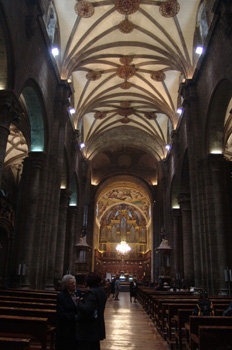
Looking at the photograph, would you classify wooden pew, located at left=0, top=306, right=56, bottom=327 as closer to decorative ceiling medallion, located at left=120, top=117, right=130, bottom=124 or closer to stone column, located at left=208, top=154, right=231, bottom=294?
stone column, located at left=208, top=154, right=231, bottom=294

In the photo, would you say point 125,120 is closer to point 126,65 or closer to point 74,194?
point 126,65

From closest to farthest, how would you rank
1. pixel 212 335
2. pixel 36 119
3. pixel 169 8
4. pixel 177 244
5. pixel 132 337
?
pixel 212 335 → pixel 132 337 → pixel 36 119 → pixel 169 8 → pixel 177 244

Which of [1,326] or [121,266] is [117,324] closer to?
[1,326]

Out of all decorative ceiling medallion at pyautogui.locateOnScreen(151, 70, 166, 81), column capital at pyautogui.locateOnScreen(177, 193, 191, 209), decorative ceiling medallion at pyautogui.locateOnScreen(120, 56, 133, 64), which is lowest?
column capital at pyautogui.locateOnScreen(177, 193, 191, 209)

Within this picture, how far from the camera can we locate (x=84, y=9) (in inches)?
609

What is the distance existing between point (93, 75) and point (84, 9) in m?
5.36

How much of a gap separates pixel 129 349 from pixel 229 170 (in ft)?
30.4

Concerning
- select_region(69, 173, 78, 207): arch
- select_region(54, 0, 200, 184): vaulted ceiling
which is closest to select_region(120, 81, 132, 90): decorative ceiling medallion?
select_region(54, 0, 200, 184): vaulted ceiling

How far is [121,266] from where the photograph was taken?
145 ft

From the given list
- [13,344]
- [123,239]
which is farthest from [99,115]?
[123,239]

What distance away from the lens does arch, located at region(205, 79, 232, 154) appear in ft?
42.4

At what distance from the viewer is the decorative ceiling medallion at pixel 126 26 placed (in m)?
16.4

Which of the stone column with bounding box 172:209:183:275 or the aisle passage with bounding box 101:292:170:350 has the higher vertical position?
the stone column with bounding box 172:209:183:275

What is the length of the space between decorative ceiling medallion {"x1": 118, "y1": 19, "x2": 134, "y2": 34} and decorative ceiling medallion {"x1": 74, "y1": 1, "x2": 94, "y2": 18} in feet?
5.74
